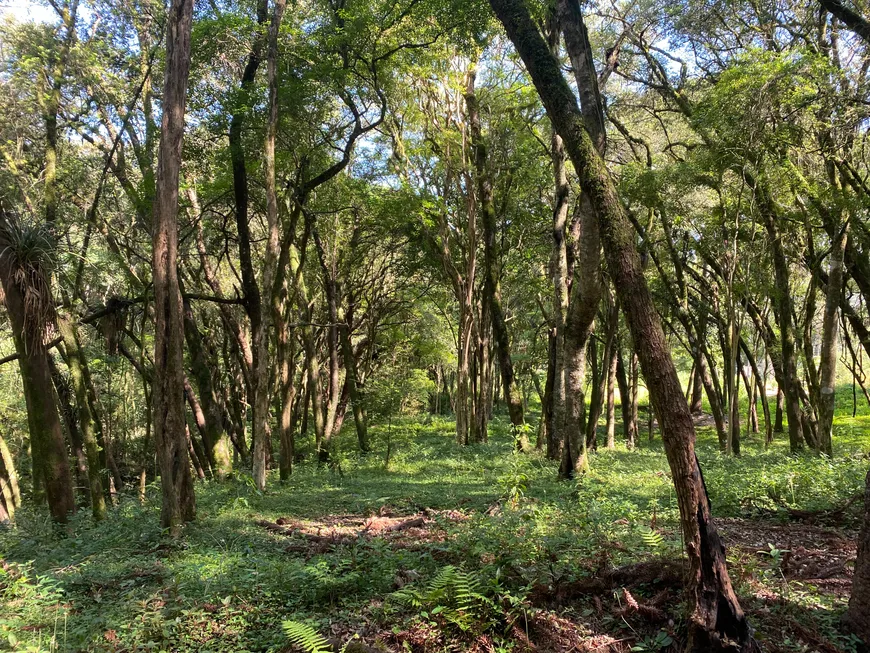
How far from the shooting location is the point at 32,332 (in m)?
8.25

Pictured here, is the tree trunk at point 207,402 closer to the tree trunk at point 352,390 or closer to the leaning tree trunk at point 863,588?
the tree trunk at point 352,390

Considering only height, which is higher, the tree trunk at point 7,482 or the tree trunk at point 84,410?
the tree trunk at point 84,410

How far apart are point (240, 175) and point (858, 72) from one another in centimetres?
1295

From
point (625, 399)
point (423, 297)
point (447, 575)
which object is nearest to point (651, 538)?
point (447, 575)

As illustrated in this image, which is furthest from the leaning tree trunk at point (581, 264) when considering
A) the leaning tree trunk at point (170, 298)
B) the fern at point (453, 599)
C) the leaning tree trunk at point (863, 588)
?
the leaning tree trunk at point (170, 298)

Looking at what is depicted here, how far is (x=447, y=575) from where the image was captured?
4191 millimetres

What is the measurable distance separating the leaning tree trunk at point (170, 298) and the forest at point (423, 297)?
4 centimetres

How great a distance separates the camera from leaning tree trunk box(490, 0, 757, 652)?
3.15 m

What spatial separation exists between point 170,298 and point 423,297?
52.1 ft

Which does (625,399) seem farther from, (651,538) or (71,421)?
(71,421)

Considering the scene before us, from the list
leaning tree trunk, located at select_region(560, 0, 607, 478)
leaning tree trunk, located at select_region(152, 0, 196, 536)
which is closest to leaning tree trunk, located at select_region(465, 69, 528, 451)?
leaning tree trunk, located at select_region(560, 0, 607, 478)

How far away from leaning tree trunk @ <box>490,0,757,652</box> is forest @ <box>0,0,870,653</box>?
22 millimetres

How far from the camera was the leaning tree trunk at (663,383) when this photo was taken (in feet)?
10.3

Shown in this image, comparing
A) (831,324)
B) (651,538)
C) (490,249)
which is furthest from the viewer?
(490,249)
